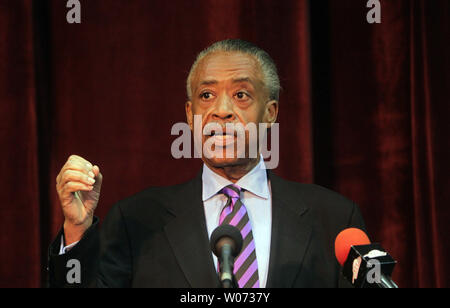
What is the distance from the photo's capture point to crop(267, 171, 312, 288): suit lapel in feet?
5.31

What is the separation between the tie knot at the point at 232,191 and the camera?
5.71 ft

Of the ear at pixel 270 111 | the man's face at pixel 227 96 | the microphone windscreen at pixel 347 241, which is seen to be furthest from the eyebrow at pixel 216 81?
the microphone windscreen at pixel 347 241

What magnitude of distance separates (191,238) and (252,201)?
23 cm

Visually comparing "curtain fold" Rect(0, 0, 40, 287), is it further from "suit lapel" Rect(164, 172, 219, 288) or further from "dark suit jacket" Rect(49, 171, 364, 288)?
"suit lapel" Rect(164, 172, 219, 288)

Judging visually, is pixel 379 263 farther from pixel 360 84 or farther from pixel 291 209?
pixel 360 84

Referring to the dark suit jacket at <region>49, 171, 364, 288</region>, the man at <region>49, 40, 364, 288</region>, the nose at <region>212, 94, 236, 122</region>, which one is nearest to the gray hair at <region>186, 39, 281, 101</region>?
the man at <region>49, 40, 364, 288</region>

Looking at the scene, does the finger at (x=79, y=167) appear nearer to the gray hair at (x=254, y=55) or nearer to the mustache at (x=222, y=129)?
the mustache at (x=222, y=129)

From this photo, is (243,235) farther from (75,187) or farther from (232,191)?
(75,187)

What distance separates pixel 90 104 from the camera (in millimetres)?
2242

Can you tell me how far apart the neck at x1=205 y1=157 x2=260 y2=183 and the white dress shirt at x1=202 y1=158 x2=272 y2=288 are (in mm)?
16

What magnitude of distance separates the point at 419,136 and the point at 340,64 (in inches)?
16.3

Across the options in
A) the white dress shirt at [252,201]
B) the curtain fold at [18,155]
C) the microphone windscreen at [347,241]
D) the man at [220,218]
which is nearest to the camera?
the microphone windscreen at [347,241]

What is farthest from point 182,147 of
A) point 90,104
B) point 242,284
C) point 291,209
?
point 242,284
